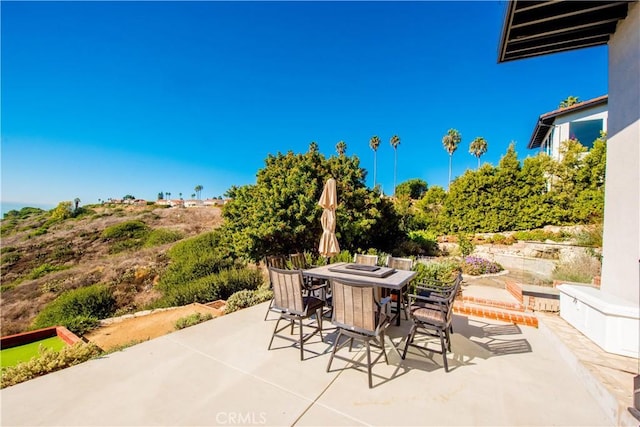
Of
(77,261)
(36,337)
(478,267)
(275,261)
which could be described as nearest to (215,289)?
(275,261)

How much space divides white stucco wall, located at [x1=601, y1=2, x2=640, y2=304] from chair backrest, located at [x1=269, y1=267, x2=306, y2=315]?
4076mm

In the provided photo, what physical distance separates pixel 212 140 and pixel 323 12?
16040 millimetres

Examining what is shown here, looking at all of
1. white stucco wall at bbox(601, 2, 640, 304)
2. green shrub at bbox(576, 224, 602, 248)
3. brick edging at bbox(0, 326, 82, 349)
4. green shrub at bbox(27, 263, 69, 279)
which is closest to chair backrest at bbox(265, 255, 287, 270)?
brick edging at bbox(0, 326, 82, 349)

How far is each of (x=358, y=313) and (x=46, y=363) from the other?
394cm

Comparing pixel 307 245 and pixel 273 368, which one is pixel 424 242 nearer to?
pixel 307 245

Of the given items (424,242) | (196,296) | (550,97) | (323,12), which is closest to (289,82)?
(323,12)

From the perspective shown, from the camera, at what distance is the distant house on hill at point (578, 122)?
13.5 meters

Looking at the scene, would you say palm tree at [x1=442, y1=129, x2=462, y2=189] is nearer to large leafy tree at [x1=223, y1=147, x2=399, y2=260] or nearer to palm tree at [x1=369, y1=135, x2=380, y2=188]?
palm tree at [x1=369, y1=135, x2=380, y2=188]

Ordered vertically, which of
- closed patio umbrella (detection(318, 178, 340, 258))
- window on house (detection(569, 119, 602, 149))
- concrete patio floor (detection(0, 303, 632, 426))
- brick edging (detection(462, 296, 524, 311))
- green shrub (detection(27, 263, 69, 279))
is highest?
window on house (detection(569, 119, 602, 149))

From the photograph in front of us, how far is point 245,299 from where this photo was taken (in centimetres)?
575

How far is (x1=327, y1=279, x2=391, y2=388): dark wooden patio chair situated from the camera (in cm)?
283

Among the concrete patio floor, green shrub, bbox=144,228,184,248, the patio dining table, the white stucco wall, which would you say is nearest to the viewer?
the concrete patio floor

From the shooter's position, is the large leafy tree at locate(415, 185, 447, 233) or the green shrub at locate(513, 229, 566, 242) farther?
the large leafy tree at locate(415, 185, 447, 233)

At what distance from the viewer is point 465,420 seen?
2.27 m
